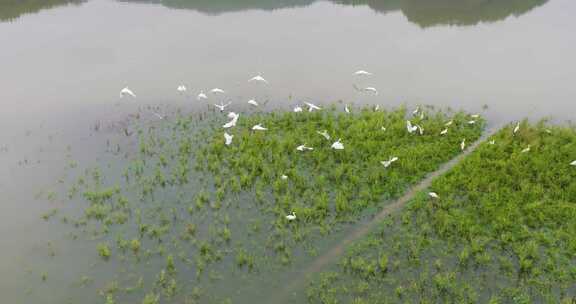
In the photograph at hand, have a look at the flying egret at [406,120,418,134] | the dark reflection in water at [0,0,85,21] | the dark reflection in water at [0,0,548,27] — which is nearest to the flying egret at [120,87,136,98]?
the flying egret at [406,120,418,134]

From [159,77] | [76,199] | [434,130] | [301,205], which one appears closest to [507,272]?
[301,205]

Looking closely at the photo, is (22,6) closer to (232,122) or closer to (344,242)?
(232,122)

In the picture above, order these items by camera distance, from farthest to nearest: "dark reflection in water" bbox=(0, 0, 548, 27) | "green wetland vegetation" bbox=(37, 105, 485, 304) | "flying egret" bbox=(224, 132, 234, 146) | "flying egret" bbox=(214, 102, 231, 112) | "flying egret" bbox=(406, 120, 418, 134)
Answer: "dark reflection in water" bbox=(0, 0, 548, 27) < "flying egret" bbox=(214, 102, 231, 112) < "flying egret" bbox=(406, 120, 418, 134) < "flying egret" bbox=(224, 132, 234, 146) < "green wetland vegetation" bbox=(37, 105, 485, 304)

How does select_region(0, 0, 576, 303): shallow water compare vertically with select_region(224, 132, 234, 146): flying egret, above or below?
above

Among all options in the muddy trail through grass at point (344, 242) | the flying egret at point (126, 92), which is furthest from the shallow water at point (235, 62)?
the muddy trail through grass at point (344, 242)

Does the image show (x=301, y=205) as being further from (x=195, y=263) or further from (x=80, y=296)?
(x=80, y=296)

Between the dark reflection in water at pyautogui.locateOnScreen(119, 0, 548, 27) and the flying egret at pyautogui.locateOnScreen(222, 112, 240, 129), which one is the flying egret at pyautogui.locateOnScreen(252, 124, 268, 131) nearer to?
the flying egret at pyautogui.locateOnScreen(222, 112, 240, 129)

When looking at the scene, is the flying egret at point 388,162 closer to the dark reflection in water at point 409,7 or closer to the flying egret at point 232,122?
the flying egret at point 232,122

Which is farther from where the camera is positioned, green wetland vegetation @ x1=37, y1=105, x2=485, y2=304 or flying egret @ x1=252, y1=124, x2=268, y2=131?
flying egret @ x1=252, y1=124, x2=268, y2=131
